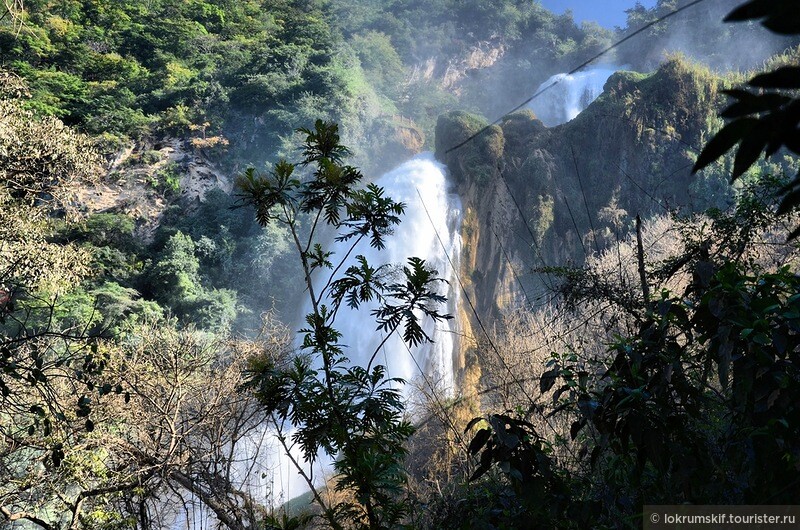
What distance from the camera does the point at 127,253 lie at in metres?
17.9

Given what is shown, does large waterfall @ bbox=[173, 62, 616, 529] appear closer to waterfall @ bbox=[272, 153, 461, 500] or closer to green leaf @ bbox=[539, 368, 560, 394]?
waterfall @ bbox=[272, 153, 461, 500]

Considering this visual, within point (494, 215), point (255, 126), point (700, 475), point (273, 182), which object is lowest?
point (700, 475)

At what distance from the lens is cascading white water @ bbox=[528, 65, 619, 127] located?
28.6 m

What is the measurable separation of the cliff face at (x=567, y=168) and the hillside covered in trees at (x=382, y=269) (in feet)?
0.37

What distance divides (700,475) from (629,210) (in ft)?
62.4

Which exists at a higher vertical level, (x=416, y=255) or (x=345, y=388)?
(x=416, y=255)

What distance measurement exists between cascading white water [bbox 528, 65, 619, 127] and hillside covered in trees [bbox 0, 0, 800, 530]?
4157 mm

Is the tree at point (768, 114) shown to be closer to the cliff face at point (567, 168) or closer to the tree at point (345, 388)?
the tree at point (345, 388)

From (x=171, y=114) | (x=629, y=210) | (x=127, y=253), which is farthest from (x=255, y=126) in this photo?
(x=629, y=210)

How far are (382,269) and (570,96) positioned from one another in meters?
26.3

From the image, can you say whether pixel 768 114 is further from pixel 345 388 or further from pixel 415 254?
pixel 415 254

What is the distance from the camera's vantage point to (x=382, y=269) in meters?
6.81

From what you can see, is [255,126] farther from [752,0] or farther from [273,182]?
[752,0]

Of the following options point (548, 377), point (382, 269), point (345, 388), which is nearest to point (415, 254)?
point (382, 269)
